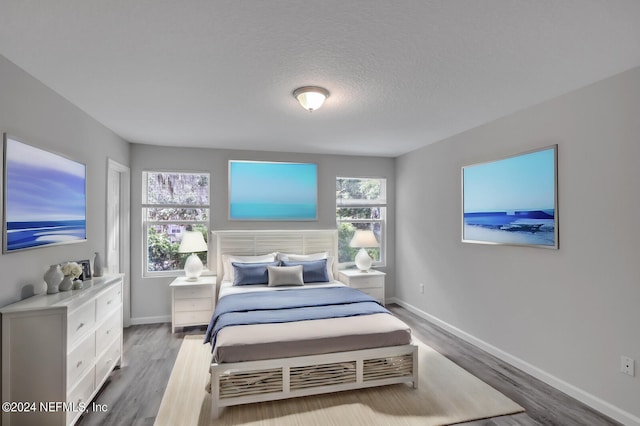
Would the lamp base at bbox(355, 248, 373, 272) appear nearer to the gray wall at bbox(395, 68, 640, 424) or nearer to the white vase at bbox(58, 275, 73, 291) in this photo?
the gray wall at bbox(395, 68, 640, 424)

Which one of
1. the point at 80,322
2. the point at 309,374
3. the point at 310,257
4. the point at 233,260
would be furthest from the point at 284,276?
the point at 80,322

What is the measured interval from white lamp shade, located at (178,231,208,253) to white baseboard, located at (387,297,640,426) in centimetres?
330

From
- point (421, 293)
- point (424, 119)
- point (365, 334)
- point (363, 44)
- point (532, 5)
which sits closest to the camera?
point (532, 5)

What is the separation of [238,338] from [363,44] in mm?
2233

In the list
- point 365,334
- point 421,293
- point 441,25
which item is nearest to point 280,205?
point 421,293

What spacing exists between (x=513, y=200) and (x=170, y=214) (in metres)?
4.29

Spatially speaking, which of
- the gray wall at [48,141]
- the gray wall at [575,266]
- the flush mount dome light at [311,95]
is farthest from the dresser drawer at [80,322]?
the gray wall at [575,266]

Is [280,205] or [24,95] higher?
[24,95]

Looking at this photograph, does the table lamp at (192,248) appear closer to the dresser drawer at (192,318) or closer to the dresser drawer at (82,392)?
the dresser drawer at (192,318)

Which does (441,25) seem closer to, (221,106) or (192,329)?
(221,106)

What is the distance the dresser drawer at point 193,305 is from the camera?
13.6 feet

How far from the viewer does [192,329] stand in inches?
169

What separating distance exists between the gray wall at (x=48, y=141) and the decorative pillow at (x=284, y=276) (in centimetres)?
188

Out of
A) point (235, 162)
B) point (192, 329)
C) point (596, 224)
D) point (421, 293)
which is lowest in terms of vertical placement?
point (192, 329)
